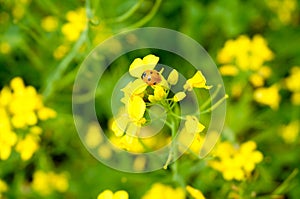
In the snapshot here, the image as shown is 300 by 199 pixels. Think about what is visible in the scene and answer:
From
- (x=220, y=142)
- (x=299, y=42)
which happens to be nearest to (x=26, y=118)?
(x=220, y=142)

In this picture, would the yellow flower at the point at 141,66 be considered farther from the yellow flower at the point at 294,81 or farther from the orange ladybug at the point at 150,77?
the yellow flower at the point at 294,81

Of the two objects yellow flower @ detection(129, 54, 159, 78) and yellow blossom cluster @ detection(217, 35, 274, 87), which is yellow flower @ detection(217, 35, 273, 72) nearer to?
yellow blossom cluster @ detection(217, 35, 274, 87)

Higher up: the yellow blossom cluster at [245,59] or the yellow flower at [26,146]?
the yellow blossom cluster at [245,59]

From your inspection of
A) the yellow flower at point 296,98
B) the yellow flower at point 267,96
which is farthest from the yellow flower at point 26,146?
the yellow flower at point 296,98

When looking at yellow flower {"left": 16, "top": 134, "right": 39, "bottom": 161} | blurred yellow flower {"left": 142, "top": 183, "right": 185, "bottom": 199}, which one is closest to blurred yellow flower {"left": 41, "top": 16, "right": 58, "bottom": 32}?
yellow flower {"left": 16, "top": 134, "right": 39, "bottom": 161}

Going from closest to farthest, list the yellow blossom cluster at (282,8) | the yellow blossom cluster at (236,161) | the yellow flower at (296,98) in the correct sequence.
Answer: the yellow blossom cluster at (236,161)
the yellow flower at (296,98)
the yellow blossom cluster at (282,8)

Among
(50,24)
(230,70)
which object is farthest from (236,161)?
(50,24)

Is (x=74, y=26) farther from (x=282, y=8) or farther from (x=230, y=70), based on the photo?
(x=282, y=8)
